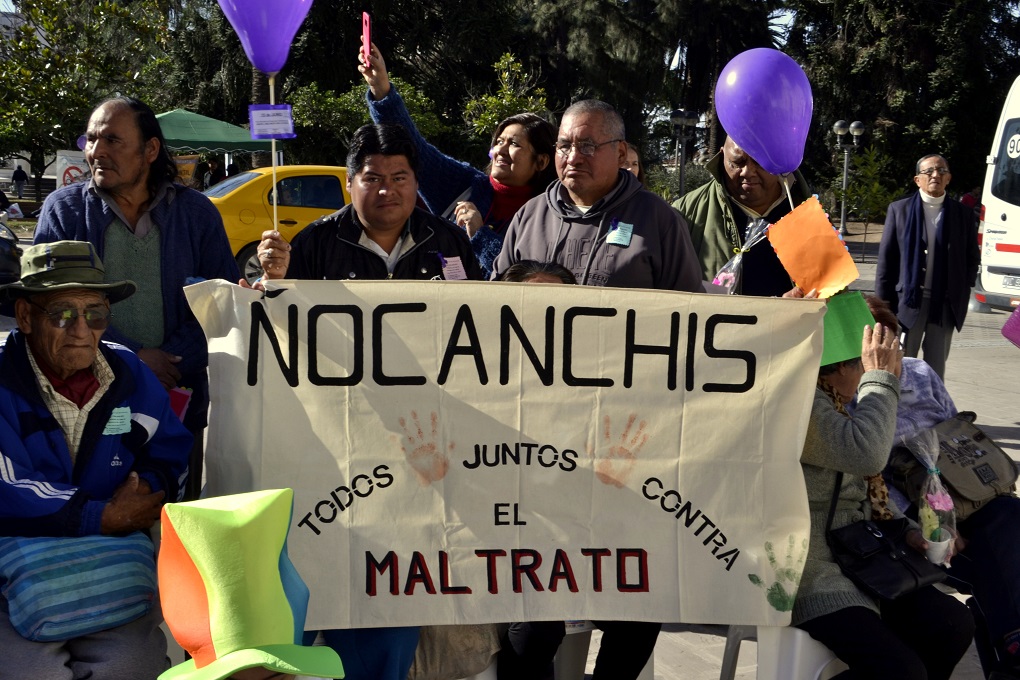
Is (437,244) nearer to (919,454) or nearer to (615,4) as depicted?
(919,454)

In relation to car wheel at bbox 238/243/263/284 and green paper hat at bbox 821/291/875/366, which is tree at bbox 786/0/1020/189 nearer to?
car wheel at bbox 238/243/263/284

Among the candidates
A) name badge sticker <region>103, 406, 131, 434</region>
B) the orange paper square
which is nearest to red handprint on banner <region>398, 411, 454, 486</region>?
name badge sticker <region>103, 406, 131, 434</region>

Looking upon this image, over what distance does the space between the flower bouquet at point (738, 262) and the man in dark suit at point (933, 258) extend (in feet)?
11.2

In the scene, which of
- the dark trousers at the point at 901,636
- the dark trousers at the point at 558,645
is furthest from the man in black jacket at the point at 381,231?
the dark trousers at the point at 901,636

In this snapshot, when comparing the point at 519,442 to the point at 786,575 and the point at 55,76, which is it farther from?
the point at 55,76

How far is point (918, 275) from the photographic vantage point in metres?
7.04

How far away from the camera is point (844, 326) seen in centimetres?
305

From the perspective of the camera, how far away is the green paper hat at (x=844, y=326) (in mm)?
3035

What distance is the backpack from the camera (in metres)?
3.40

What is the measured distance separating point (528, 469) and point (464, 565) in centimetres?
31

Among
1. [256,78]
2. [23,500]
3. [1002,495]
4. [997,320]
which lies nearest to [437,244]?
[23,500]

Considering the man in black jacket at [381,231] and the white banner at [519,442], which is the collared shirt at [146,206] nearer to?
the man in black jacket at [381,231]

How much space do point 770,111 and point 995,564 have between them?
5.25 ft

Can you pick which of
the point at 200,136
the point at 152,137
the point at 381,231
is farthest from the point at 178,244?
the point at 200,136
